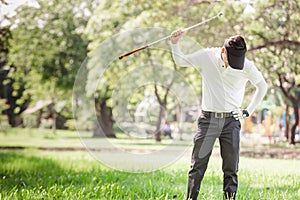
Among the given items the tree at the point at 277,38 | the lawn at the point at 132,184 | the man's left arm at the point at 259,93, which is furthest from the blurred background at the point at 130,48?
the man's left arm at the point at 259,93

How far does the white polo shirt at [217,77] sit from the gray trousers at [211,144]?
3.5 inches

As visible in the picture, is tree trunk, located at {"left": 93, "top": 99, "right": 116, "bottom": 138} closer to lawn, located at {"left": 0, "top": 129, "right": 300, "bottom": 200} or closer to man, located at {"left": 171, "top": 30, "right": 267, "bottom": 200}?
lawn, located at {"left": 0, "top": 129, "right": 300, "bottom": 200}

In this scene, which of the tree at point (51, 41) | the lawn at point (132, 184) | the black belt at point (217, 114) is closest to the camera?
the black belt at point (217, 114)

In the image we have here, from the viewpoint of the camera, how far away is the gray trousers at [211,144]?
3.02 meters

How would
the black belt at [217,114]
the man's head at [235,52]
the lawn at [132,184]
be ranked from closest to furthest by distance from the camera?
the man's head at [235,52]
the black belt at [217,114]
the lawn at [132,184]

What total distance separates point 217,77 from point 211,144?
0.43 m

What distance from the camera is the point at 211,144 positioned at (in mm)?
3029

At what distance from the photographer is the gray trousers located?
3018mm

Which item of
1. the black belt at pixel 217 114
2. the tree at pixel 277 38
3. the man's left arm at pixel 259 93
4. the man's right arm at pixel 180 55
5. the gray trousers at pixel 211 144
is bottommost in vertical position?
the gray trousers at pixel 211 144

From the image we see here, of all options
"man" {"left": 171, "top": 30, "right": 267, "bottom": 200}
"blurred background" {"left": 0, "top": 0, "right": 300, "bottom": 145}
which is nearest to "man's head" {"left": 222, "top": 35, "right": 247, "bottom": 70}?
"man" {"left": 171, "top": 30, "right": 267, "bottom": 200}

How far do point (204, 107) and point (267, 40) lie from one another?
16.1ft

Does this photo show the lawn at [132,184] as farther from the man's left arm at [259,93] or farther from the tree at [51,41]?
the tree at [51,41]

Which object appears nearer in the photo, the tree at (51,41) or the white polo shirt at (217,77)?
the white polo shirt at (217,77)

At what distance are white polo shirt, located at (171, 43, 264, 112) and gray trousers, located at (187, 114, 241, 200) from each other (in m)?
0.09
